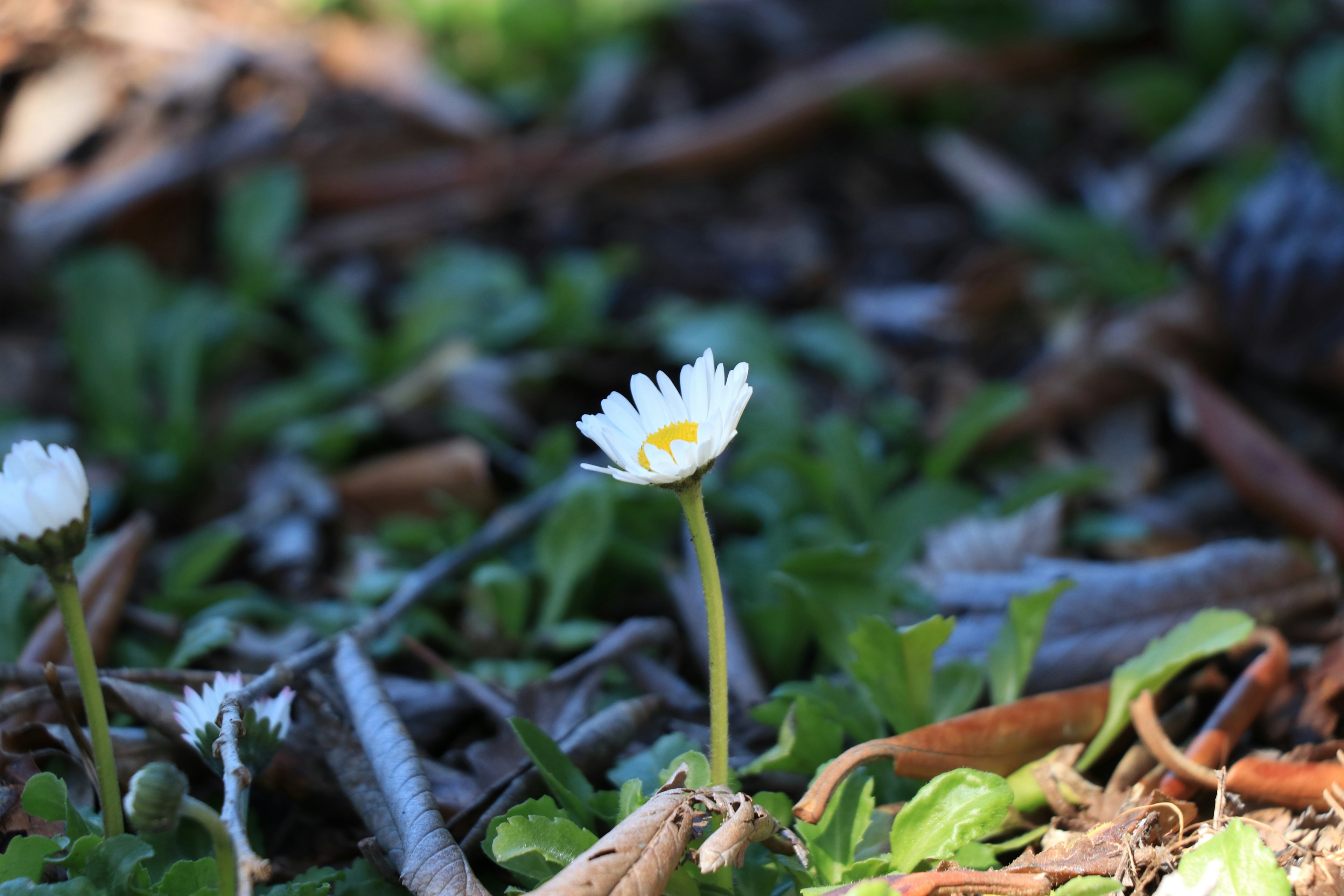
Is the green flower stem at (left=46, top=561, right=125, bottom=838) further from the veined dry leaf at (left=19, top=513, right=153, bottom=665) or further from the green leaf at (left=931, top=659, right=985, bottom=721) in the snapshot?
the green leaf at (left=931, top=659, right=985, bottom=721)

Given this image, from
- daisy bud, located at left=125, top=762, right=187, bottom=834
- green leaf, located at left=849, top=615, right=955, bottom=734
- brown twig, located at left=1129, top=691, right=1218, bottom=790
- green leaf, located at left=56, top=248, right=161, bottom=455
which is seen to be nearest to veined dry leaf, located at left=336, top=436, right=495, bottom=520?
green leaf, located at left=56, top=248, right=161, bottom=455

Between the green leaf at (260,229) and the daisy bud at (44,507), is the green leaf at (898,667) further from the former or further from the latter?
the green leaf at (260,229)

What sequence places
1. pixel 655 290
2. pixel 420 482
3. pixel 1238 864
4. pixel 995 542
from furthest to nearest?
pixel 655 290
pixel 420 482
pixel 995 542
pixel 1238 864

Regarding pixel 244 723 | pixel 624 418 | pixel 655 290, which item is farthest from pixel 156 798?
pixel 655 290

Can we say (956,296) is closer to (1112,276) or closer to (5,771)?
(1112,276)

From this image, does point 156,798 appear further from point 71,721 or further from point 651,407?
point 651,407

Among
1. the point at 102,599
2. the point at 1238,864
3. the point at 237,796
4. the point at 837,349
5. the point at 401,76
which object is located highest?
the point at 401,76

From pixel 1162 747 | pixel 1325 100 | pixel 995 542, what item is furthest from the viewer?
pixel 1325 100

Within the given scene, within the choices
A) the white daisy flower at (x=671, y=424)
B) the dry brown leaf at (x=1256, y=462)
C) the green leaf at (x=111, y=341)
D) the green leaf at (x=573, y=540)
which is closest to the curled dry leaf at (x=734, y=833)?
the white daisy flower at (x=671, y=424)
